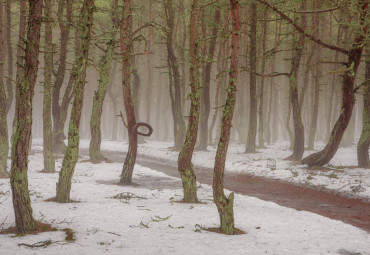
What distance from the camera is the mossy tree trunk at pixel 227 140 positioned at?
7883 mm

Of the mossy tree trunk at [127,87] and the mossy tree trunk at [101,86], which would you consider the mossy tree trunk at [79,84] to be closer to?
the mossy tree trunk at [127,87]

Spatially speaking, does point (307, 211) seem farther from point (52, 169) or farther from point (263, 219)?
point (52, 169)

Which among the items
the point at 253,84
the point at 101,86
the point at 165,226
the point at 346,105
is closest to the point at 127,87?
the point at 101,86

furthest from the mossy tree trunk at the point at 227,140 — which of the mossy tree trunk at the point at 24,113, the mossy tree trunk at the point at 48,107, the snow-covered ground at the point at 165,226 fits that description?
the mossy tree trunk at the point at 48,107

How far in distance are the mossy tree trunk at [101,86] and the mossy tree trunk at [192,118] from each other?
4243 mm

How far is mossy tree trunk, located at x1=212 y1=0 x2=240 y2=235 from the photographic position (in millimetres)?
7883

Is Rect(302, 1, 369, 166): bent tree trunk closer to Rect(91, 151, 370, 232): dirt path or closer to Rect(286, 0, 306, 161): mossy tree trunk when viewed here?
Rect(91, 151, 370, 232): dirt path

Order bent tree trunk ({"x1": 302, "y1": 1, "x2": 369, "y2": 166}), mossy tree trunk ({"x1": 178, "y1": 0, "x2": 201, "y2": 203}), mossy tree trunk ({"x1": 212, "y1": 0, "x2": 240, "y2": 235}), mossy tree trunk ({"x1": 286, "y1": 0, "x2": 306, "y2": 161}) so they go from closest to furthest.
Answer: mossy tree trunk ({"x1": 212, "y1": 0, "x2": 240, "y2": 235}), mossy tree trunk ({"x1": 178, "y1": 0, "x2": 201, "y2": 203}), bent tree trunk ({"x1": 302, "y1": 1, "x2": 369, "y2": 166}), mossy tree trunk ({"x1": 286, "y1": 0, "x2": 306, "y2": 161})

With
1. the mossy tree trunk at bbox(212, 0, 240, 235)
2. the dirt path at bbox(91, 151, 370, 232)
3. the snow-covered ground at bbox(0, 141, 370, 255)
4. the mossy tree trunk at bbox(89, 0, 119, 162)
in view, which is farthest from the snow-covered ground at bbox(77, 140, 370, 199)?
the mossy tree trunk at bbox(212, 0, 240, 235)

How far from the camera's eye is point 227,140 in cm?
800

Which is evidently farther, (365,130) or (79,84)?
(365,130)

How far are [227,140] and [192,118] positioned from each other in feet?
8.55

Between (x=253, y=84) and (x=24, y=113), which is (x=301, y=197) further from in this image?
(x=253, y=84)

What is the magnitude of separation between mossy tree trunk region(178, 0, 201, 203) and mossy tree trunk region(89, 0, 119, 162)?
424cm
